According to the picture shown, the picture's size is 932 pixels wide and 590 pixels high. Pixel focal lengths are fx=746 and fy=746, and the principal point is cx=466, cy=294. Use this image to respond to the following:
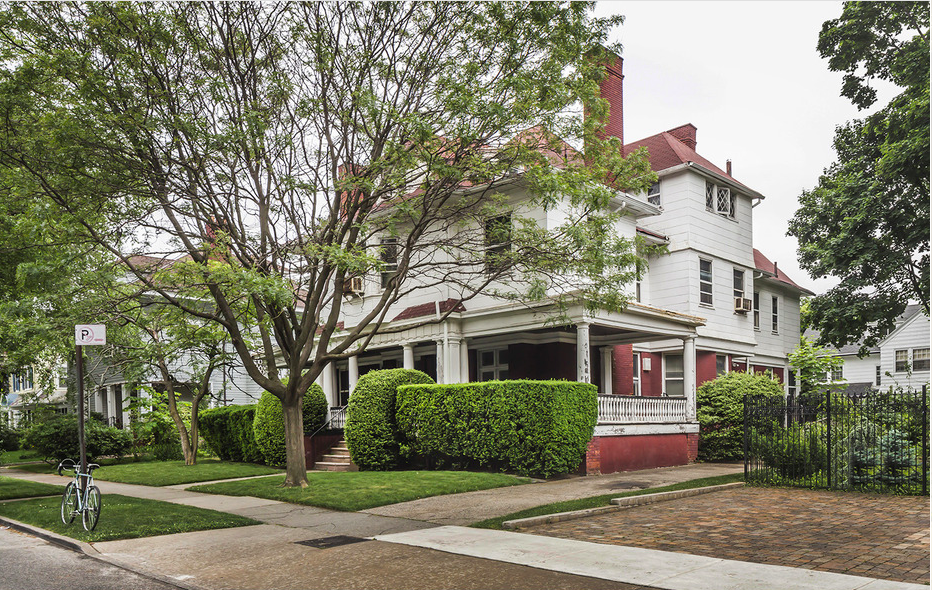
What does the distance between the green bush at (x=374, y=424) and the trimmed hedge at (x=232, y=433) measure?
4740 millimetres

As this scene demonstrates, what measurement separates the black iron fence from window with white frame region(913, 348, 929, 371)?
3055 cm

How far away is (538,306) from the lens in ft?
63.0

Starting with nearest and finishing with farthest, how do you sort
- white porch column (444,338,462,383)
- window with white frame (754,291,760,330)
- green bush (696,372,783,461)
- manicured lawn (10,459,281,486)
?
manicured lawn (10,459,281,486)
white porch column (444,338,462,383)
green bush (696,372,783,461)
window with white frame (754,291,760,330)

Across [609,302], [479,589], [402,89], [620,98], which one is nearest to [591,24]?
[402,89]

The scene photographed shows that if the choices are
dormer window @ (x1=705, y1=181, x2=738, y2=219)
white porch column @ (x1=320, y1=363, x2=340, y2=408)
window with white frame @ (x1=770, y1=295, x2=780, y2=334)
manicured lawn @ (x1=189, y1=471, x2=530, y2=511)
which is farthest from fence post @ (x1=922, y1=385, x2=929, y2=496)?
window with white frame @ (x1=770, y1=295, x2=780, y2=334)

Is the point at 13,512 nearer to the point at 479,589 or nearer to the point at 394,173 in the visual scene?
the point at 394,173

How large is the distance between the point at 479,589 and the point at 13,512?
10.4m

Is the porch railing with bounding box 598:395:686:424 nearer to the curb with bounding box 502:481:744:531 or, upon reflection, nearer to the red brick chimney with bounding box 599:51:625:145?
the curb with bounding box 502:481:744:531

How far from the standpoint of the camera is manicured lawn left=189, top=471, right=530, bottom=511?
13727 mm

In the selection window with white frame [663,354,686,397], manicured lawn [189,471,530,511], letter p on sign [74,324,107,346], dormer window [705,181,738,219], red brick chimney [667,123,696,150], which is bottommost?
manicured lawn [189,471,530,511]

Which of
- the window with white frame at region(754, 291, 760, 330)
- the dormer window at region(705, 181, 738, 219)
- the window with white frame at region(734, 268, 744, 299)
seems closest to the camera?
the dormer window at region(705, 181, 738, 219)

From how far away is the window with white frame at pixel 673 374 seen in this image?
26.1 m

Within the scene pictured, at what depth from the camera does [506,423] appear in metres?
17.1

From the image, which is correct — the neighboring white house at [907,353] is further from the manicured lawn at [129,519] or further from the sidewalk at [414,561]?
the manicured lawn at [129,519]
